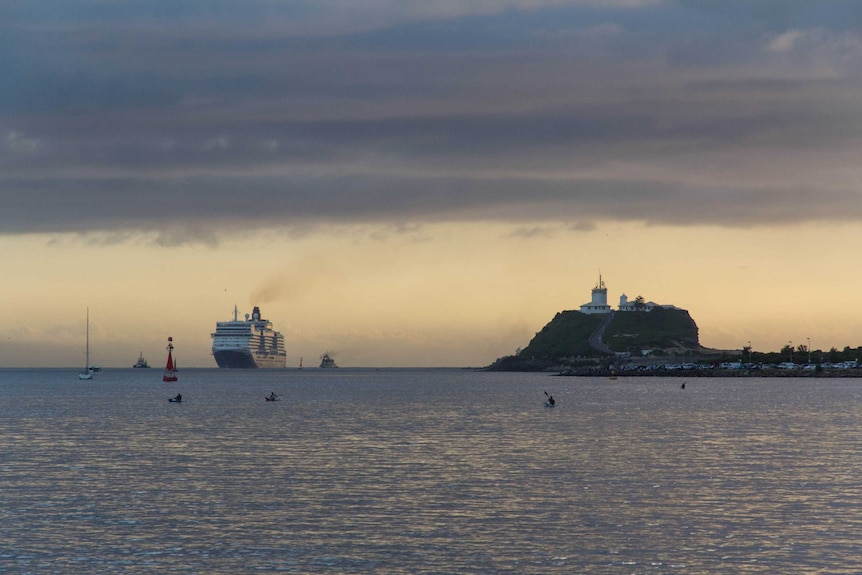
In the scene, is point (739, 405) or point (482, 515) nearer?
point (482, 515)

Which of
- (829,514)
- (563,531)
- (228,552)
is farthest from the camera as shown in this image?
(829,514)

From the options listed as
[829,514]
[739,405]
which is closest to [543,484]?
[829,514]

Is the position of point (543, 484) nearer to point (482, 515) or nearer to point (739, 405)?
point (482, 515)

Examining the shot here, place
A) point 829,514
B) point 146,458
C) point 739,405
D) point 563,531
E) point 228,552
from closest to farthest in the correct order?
point 228,552 < point 563,531 < point 829,514 < point 146,458 < point 739,405

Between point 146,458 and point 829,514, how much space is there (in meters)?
41.5

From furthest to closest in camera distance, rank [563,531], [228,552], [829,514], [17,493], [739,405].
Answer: [739,405] → [17,493] → [829,514] → [563,531] → [228,552]

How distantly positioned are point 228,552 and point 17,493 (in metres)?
18.5

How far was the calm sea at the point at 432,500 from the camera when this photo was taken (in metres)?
35.2

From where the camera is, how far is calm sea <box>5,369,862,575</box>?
35.2 metres

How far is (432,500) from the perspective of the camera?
47500 mm

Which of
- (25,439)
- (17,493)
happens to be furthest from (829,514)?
(25,439)

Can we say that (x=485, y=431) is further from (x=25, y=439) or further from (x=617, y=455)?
(x=25, y=439)

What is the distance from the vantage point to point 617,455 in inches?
2672

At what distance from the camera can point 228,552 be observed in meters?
36.3
